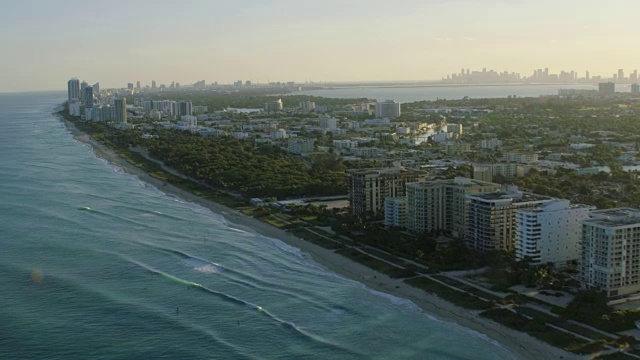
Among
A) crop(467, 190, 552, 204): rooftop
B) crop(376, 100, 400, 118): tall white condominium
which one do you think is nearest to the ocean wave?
crop(467, 190, 552, 204): rooftop

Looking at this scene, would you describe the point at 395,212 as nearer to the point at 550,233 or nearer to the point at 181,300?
the point at 550,233

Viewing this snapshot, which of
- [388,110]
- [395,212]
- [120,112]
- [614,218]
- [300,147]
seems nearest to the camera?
[614,218]

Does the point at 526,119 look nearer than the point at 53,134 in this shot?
No

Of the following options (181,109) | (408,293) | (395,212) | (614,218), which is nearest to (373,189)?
(395,212)

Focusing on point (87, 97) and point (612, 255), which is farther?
point (87, 97)

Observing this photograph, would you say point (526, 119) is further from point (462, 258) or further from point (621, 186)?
point (462, 258)

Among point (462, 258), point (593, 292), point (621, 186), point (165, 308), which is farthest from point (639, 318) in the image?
point (621, 186)
